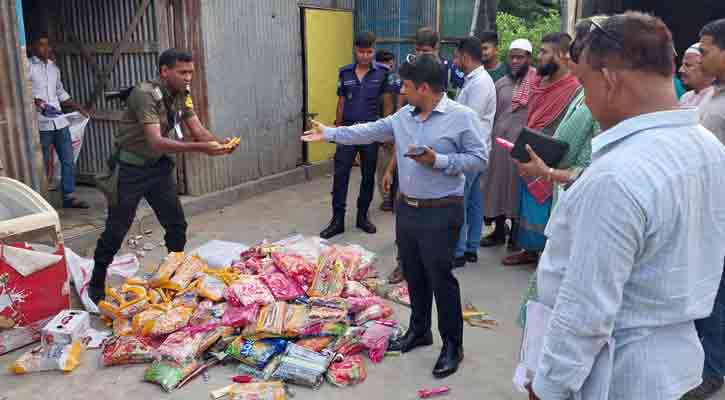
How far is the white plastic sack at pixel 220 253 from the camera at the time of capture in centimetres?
484

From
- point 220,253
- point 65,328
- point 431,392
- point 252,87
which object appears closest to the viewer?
point 431,392

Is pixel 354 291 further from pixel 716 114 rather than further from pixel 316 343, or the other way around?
pixel 716 114

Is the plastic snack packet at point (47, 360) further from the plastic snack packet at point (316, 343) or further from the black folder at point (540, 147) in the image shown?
the black folder at point (540, 147)

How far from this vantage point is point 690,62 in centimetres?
410

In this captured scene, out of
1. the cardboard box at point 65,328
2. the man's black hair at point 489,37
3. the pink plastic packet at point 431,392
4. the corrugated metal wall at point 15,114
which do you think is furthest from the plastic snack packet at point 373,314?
the man's black hair at point 489,37

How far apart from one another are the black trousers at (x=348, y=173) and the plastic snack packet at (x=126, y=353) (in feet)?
9.08

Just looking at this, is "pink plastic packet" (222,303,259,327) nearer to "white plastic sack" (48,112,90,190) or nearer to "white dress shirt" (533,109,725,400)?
"white dress shirt" (533,109,725,400)

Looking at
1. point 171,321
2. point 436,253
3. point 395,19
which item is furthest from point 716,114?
point 395,19

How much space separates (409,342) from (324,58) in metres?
5.71

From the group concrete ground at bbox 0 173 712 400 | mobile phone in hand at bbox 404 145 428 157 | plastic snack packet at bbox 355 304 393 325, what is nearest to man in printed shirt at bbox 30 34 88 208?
concrete ground at bbox 0 173 712 400

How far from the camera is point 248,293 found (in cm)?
398

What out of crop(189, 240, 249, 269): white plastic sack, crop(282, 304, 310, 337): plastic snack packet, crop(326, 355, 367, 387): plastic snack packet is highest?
crop(282, 304, 310, 337): plastic snack packet

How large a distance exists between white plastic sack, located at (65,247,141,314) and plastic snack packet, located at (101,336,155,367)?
721mm

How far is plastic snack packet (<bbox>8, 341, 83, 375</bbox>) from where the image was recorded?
3459 millimetres
